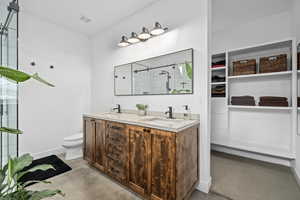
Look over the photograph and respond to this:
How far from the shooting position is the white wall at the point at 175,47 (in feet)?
5.72

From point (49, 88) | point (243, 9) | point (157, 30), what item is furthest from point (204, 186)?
point (49, 88)

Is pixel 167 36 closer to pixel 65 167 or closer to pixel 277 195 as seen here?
pixel 277 195

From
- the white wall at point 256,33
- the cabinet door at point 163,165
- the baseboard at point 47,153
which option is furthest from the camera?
the baseboard at point 47,153

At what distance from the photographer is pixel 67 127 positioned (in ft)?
9.98

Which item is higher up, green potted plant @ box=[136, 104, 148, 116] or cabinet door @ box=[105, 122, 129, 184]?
green potted plant @ box=[136, 104, 148, 116]

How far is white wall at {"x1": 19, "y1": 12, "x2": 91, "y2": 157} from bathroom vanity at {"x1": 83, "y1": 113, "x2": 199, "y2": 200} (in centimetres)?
151

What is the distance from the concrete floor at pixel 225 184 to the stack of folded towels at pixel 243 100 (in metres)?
1.08

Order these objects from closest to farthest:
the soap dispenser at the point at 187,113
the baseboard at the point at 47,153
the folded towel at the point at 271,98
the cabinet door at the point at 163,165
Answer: the cabinet door at the point at 163,165 < the soap dispenser at the point at 187,113 < the folded towel at the point at 271,98 < the baseboard at the point at 47,153

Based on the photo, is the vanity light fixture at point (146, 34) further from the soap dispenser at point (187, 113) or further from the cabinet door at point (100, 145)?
the cabinet door at point (100, 145)

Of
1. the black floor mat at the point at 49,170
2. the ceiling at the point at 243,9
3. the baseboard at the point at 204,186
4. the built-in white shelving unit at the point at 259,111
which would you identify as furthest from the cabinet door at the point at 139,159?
the ceiling at the point at 243,9

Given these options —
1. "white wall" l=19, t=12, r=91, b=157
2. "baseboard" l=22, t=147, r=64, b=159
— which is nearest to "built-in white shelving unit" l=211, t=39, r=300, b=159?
"white wall" l=19, t=12, r=91, b=157

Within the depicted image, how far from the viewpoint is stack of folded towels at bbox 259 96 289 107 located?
7.23 ft

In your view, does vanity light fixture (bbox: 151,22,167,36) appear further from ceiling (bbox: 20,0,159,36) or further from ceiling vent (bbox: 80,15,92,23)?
ceiling vent (bbox: 80,15,92,23)

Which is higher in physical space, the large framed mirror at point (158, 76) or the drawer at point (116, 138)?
the large framed mirror at point (158, 76)
